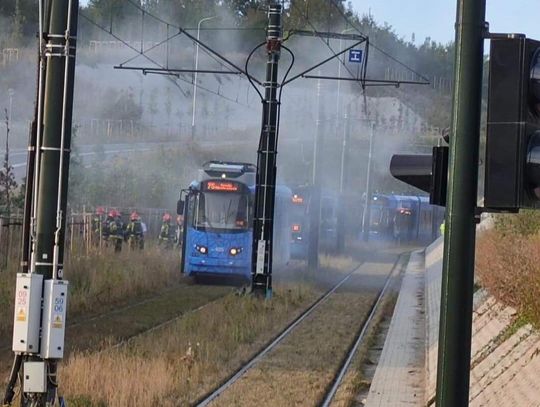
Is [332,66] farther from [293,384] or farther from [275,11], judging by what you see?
[293,384]

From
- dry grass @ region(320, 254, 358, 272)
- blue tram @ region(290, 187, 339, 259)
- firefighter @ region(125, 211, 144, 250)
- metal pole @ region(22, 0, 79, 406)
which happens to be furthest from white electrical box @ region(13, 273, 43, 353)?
blue tram @ region(290, 187, 339, 259)

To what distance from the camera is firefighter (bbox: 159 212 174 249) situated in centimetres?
4144

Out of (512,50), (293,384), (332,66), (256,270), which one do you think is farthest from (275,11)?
(332,66)

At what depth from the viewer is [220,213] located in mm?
35969

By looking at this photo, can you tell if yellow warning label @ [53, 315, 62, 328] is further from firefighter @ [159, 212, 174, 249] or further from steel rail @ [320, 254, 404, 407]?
firefighter @ [159, 212, 174, 249]

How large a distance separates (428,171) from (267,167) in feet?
67.1

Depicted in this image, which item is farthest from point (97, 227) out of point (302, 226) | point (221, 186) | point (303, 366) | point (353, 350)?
point (303, 366)

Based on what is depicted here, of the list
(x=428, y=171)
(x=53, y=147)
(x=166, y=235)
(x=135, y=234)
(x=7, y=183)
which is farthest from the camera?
(x=166, y=235)

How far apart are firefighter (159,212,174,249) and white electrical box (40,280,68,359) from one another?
29.0m

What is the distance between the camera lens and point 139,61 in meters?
90.8

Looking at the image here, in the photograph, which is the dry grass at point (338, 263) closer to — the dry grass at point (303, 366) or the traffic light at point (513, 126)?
the dry grass at point (303, 366)

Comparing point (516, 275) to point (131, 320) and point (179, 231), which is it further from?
point (179, 231)

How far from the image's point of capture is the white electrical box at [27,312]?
11445 millimetres

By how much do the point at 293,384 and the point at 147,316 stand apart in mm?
9284
